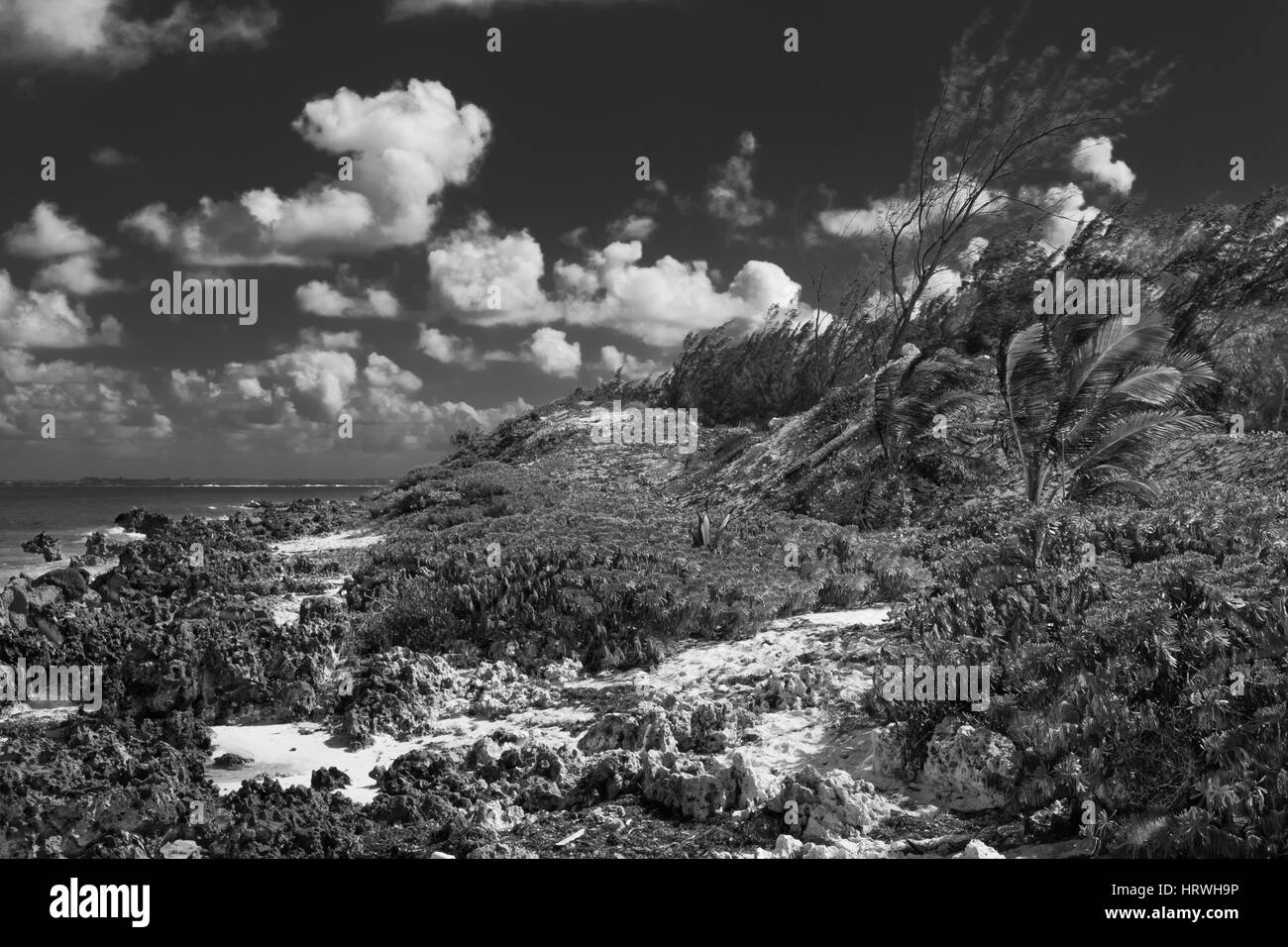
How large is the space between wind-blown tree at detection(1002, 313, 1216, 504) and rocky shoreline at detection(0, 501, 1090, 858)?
4724 millimetres

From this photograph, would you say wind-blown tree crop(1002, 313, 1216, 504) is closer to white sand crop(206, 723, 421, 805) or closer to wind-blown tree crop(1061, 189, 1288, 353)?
wind-blown tree crop(1061, 189, 1288, 353)

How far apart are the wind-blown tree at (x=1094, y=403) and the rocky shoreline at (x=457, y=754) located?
4724 mm

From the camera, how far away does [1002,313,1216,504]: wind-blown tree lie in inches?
497

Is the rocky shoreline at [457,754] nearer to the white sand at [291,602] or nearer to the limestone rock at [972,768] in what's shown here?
the limestone rock at [972,768]

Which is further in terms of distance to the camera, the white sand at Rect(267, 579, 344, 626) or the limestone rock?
the white sand at Rect(267, 579, 344, 626)

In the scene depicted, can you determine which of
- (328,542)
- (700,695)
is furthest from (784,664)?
(328,542)

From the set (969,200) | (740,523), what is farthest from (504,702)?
(969,200)

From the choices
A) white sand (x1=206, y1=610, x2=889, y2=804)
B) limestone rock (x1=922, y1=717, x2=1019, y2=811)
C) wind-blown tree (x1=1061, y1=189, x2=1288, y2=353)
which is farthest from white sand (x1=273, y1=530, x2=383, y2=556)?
wind-blown tree (x1=1061, y1=189, x2=1288, y2=353)

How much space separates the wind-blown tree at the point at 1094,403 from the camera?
12.6 meters

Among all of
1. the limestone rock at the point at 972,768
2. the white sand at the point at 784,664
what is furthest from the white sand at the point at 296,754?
the limestone rock at the point at 972,768

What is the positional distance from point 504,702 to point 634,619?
2135mm

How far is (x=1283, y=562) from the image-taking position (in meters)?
6.52

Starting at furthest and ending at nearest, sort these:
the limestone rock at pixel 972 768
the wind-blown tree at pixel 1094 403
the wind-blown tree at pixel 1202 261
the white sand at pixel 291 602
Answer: the wind-blown tree at pixel 1202 261
the wind-blown tree at pixel 1094 403
the white sand at pixel 291 602
the limestone rock at pixel 972 768
